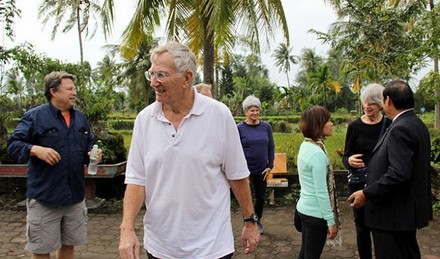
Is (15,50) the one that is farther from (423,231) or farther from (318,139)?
(423,231)

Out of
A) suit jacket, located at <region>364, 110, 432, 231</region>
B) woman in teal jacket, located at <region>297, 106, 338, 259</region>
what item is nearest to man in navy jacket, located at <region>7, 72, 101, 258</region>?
woman in teal jacket, located at <region>297, 106, 338, 259</region>

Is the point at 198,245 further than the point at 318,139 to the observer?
No

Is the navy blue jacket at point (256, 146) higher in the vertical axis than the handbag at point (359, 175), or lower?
higher

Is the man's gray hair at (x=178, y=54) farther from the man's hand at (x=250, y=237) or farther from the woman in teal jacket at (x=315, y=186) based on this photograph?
the woman in teal jacket at (x=315, y=186)

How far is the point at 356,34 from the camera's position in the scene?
1367cm

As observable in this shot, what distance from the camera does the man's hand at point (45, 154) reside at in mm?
3348

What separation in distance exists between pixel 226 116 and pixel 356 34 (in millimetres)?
12549

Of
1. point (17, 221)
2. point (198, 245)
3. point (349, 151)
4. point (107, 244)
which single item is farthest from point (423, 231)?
point (17, 221)

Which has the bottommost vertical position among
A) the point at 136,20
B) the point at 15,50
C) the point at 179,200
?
the point at 179,200

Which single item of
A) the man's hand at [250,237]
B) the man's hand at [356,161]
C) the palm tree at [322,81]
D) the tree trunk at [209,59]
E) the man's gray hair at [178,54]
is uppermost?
the palm tree at [322,81]

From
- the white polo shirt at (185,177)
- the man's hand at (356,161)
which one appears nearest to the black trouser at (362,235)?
the man's hand at (356,161)

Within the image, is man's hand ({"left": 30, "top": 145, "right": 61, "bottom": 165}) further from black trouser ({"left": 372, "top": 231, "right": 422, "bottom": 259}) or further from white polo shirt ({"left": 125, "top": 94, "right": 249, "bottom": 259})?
black trouser ({"left": 372, "top": 231, "right": 422, "bottom": 259})

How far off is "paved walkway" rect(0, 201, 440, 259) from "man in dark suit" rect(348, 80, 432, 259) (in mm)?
1901

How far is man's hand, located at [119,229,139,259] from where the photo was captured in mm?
2117
